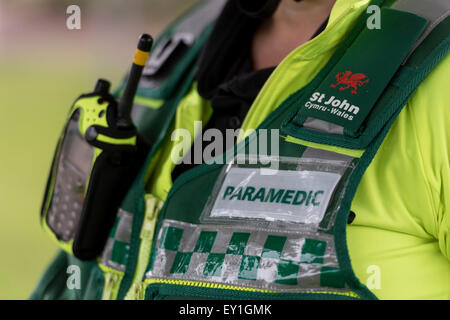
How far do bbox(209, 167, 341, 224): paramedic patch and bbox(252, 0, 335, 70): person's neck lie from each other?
28cm

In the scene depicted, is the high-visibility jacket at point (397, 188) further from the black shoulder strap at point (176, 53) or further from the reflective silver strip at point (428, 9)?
the black shoulder strap at point (176, 53)

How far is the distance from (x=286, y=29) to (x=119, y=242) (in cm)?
43

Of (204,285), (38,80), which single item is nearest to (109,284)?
(204,285)

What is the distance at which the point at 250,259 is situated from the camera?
2.56 feet

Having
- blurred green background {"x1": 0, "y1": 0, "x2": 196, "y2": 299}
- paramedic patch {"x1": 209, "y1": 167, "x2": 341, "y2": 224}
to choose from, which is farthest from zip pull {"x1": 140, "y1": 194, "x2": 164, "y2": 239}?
blurred green background {"x1": 0, "y1": 0, "x2": 196, "y2": 299}

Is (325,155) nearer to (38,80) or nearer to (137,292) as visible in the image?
(137,292)

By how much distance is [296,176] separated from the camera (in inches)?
30.7

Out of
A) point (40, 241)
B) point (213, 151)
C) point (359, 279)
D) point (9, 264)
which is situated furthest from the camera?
point (40, 241)

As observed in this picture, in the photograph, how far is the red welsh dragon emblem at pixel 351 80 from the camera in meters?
0.76

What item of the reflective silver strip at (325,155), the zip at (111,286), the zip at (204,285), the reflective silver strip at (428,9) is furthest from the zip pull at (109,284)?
the reflective silver strip at (428,9)

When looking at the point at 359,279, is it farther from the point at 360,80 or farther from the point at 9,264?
the point at 9,264

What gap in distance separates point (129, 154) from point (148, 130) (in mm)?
140

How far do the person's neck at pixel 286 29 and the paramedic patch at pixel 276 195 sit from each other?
283mm
